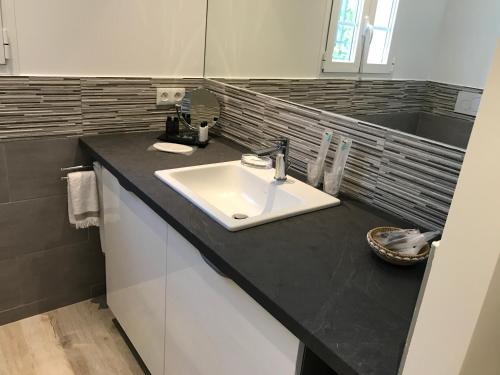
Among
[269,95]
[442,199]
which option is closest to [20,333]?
[269,95]

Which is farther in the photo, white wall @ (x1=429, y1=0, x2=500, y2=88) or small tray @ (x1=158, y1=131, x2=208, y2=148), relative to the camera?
small tray @ (x1=158, y1=131, x2=208, y2=148)

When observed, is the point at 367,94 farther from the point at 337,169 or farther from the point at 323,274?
the point at 323,274

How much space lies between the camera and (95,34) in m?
1.73

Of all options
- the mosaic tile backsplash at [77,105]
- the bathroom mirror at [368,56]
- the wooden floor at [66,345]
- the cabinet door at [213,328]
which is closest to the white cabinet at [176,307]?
the cabinet door at [213,328]

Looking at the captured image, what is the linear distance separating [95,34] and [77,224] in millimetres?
822

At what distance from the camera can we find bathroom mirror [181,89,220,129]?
1991 mm

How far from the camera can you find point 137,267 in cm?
158

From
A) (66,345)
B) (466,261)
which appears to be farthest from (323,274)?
(66,345)

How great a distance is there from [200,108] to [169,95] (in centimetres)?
16

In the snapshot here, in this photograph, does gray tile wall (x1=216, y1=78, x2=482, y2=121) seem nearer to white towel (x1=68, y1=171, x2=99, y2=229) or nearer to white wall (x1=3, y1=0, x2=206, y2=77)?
white wall (x1=3, y1=0, x2=206, y2=77)

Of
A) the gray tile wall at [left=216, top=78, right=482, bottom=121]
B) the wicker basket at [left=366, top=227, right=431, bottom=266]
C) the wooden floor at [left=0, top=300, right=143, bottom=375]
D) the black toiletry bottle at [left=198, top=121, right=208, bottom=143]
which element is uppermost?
the gray tile wall at [left=216, top=78, right=482, bottom=121]

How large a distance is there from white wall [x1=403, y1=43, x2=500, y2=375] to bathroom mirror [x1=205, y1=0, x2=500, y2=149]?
0.66 m

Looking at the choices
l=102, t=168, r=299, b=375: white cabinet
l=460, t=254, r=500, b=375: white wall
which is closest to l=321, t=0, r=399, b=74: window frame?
l=102, t=168, r=299, b=375: white cabinet

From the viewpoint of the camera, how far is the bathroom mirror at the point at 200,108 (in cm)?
199
